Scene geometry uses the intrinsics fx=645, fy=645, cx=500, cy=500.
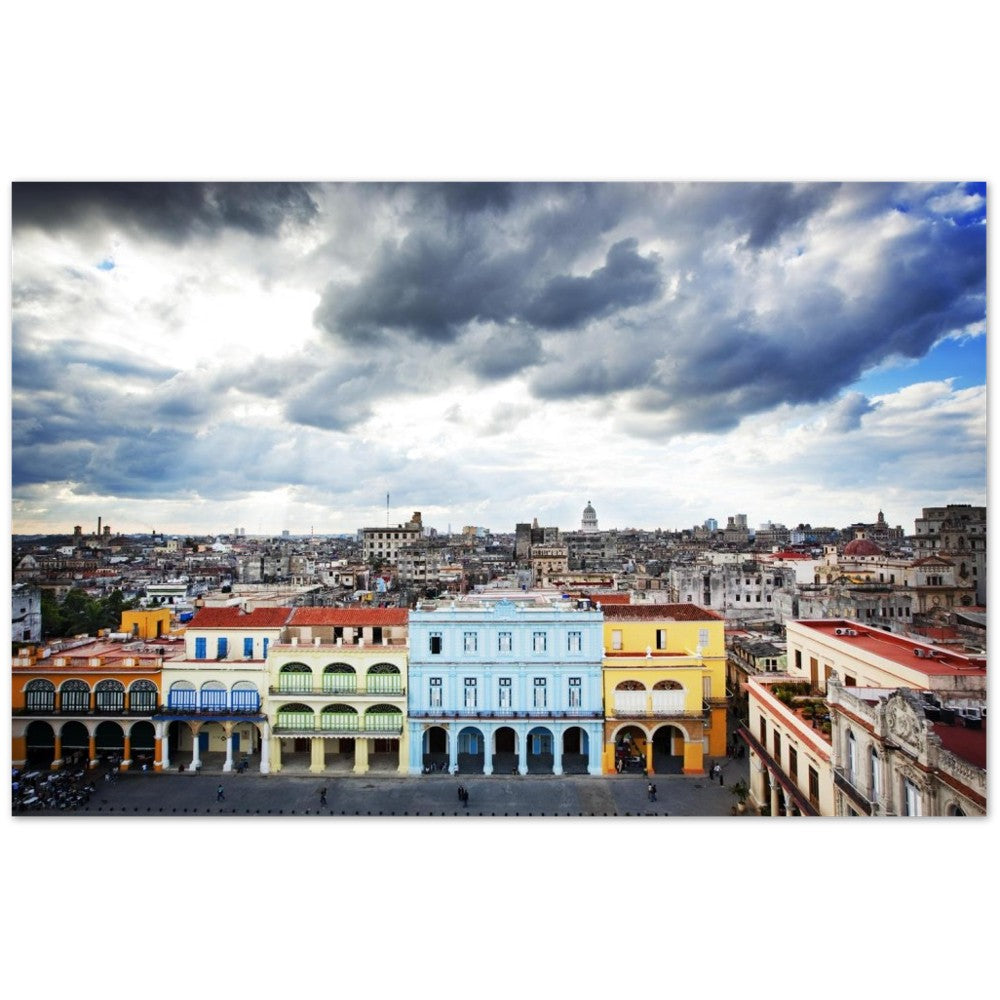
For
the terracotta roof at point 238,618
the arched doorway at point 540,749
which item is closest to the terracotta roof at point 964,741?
the arched doorway at point 540,749

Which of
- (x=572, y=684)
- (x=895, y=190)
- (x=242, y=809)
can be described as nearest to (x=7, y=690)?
(x=242, y=809)

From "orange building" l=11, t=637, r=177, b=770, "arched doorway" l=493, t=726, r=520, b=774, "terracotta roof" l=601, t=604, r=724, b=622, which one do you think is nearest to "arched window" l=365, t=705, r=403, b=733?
"arched doorway" l=493, t=726, r=520, b=774

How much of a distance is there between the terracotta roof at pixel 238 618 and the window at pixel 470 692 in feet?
11.7

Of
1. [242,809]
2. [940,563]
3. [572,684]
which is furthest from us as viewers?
[572,684]

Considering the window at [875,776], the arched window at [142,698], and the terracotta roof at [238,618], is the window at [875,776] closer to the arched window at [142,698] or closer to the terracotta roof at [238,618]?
the terracotta roof at [238,618]

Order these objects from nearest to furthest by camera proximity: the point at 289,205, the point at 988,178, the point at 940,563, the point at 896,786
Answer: the point at 896,786 < the point at 988,178 < the point at 289,205 < the point at 940,563

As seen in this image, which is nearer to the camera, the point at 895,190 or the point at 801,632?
the point at 895,190

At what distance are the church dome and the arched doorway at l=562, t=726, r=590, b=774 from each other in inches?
279

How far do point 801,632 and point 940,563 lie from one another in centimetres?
231

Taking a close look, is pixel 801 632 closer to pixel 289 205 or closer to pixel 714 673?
pixel 714 673

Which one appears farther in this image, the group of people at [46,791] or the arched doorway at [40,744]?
the arched doorway at [40,744]

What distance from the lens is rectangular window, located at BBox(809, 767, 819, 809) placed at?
7.78 meters

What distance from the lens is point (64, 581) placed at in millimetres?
11500

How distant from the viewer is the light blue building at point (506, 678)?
34.8 ft
